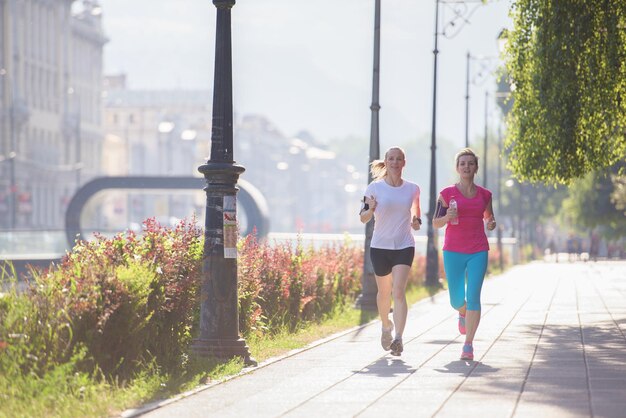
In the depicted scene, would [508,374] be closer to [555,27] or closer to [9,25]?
[555,27]

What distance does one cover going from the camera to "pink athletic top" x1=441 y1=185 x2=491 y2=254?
1246cm

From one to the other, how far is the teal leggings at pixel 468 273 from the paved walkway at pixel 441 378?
1.89 feet

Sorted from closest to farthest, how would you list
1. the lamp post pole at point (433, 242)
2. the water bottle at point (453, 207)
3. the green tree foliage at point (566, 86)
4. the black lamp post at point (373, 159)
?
the water bottle at point (453, 207)
the green tree foliage at point (566, 86)
the black lamp post at point (373, 159)
the lamp post pole at point (433, 242)

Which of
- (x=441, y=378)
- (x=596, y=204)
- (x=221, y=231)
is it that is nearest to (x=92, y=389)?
(x=441, y=378)

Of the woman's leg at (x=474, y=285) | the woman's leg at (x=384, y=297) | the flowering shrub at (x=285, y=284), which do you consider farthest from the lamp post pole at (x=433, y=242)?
the woman's leg at (x=474, y=285)

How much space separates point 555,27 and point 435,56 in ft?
56.9

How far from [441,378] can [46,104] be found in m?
101

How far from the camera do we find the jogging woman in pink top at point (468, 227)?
12453mm

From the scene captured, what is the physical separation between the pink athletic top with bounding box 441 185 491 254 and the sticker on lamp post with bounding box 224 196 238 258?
1.85 meters

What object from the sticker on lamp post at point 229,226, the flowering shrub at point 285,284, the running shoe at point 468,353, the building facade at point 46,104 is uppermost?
the building facade at point 46,104

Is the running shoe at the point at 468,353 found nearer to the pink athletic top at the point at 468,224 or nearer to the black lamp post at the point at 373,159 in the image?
the pink athletic top at the point at 468,224

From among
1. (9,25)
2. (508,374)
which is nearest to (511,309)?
(508,374)

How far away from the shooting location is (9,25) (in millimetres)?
97625

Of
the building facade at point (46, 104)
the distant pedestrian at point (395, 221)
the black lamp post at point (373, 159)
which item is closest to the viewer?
the distant pedestrian at point (395, 221)
